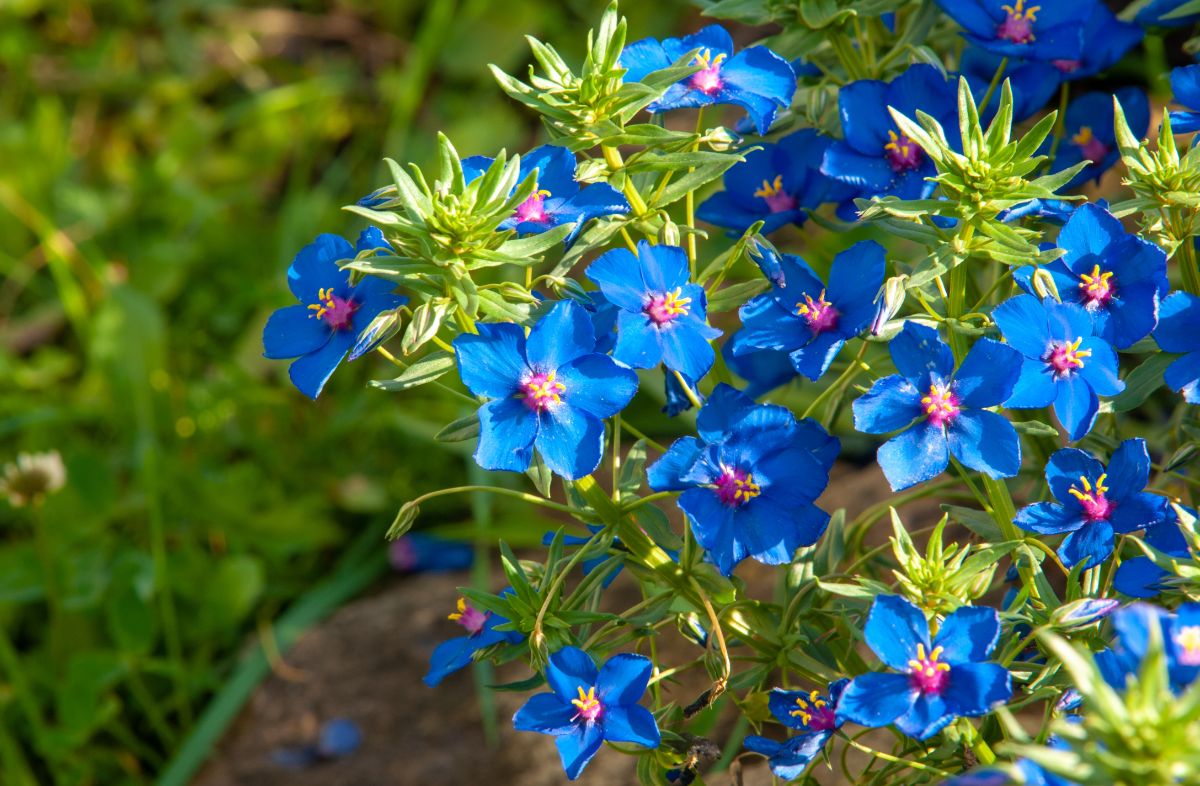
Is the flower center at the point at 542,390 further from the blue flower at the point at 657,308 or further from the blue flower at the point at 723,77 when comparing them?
the blue flower at the point at 723,77

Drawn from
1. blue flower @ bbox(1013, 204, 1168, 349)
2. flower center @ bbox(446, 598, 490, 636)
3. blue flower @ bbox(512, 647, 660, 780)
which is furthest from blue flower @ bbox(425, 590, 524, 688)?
blue flower @ bbox(1013, 204, 1168, 349)

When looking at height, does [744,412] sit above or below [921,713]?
above

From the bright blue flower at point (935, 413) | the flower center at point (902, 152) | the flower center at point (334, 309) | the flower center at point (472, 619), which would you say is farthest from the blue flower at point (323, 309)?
the flower center at point (902, 152)

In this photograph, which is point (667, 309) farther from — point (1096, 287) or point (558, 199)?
point (1096, 287)

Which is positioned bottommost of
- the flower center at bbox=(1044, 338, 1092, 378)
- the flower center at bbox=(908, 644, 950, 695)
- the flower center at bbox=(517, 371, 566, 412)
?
the flower center at bbox=(908, 644, 950, 695)

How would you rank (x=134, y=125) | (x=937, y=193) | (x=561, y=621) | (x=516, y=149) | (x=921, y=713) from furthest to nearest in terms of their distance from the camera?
1. (x=134, y=125)
2. (x=516, y=149)
3. (x=937, y=193)
4. (x=561, y=621)
5. (x=921, y=713)

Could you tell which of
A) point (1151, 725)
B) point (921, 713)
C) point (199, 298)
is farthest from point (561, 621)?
point (199, 298)

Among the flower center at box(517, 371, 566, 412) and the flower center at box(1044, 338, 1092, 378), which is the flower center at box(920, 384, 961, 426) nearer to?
the flower center at box(1044, 338, 1092, 378)

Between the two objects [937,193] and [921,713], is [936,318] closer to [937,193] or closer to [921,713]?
[937,193]
